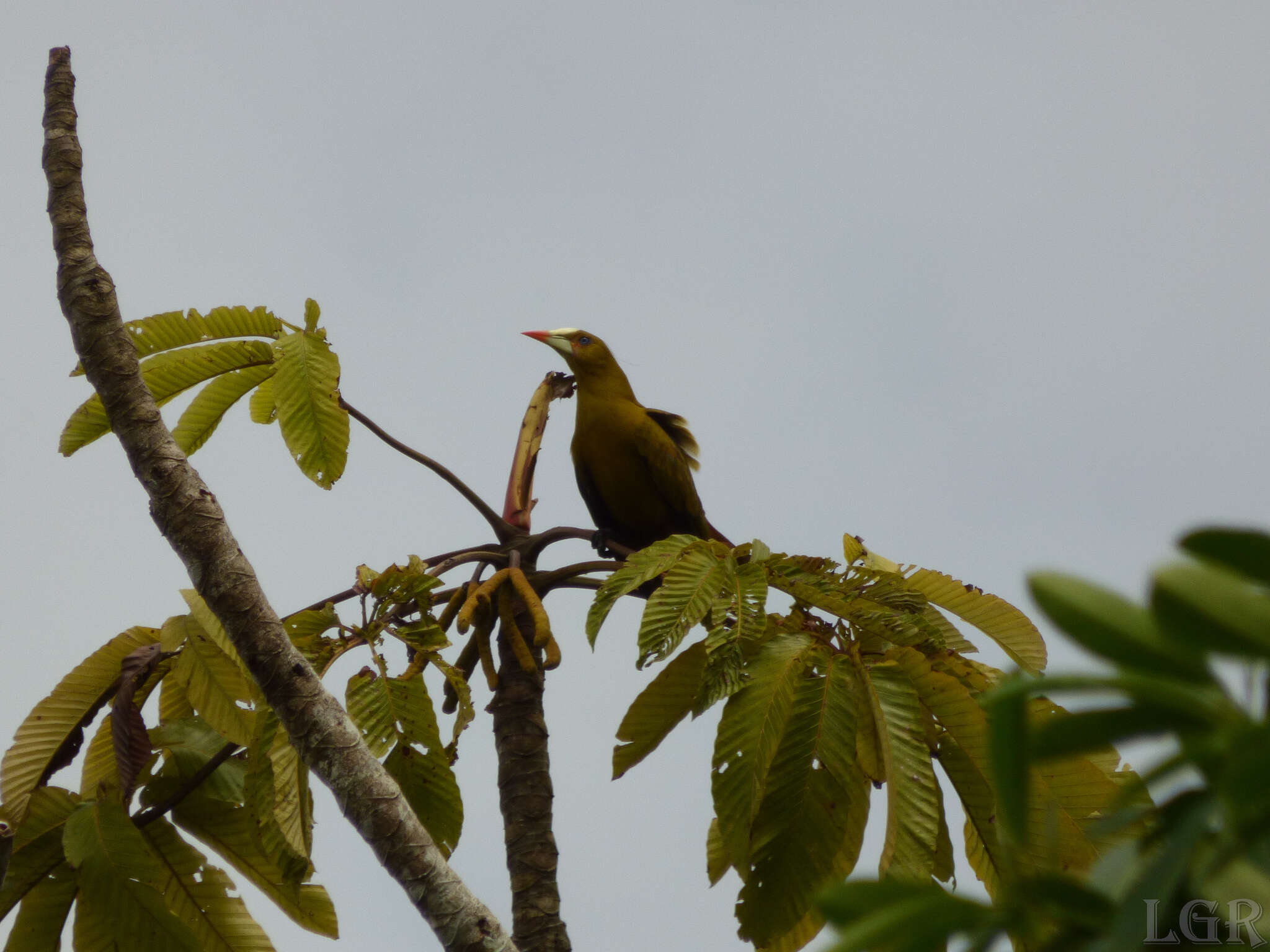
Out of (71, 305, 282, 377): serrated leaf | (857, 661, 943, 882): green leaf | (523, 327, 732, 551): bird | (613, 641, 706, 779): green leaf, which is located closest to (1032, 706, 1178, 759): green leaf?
(857, 661, 943, 882): green leaf

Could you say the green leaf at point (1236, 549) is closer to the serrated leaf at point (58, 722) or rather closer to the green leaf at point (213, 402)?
the serrated leaf at point (58, 722)

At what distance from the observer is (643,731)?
2447 mm

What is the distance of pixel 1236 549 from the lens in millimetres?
348

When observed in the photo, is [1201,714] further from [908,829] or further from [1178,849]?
[908,829]

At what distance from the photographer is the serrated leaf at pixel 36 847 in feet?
7.95

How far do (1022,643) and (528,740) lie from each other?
4.14 feet

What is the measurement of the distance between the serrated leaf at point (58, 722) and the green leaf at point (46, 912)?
0.19 meters

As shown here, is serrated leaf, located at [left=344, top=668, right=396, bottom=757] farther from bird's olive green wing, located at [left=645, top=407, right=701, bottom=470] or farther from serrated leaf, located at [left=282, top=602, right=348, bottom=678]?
bird's olive green wing, located at [left=645, top=407, right=701, bottom=470]

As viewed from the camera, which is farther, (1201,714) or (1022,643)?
(1022,643)

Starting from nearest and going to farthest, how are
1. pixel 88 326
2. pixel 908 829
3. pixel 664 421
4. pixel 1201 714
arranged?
pixel 1201 714 < pixel 908 829 < pixel 88 326 < pixel 664 421

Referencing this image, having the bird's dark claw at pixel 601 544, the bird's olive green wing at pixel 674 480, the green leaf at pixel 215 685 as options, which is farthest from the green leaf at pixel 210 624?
the bird's olive green wing at pixel 674 480

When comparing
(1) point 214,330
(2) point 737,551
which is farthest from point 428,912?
(1) point 214,330

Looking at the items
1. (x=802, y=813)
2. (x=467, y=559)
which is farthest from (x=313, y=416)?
(x=802, y=813)

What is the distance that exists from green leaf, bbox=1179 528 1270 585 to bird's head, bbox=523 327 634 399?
191 inches
